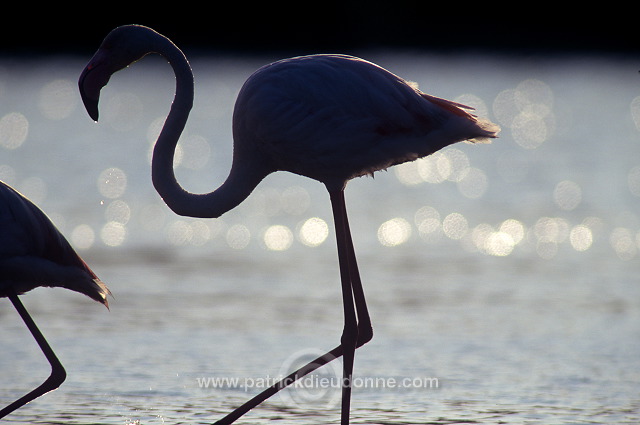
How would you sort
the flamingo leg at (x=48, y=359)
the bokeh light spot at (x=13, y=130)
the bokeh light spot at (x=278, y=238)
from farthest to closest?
the bokeh light spot at (x=13, y=130), the bokeh light spot at (x=278, y=238), the flamingo leg at (x=48, y=359)

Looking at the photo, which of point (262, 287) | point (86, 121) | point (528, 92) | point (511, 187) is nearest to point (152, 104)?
point (86, 121)

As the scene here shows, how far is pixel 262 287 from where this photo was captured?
9.75 meters

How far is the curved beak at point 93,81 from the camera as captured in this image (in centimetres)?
586

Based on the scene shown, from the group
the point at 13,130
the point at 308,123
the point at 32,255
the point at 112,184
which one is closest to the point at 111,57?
the point at 308,123

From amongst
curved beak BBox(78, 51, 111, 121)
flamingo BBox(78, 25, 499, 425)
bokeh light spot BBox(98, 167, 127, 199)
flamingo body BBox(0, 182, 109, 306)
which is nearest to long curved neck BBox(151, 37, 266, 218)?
flamingo BBox(78, 25, 499, 425)

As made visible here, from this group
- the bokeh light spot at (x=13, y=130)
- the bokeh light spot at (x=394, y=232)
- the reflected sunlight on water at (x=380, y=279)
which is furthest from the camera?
the bokeh light spot at (x=13, y=130)

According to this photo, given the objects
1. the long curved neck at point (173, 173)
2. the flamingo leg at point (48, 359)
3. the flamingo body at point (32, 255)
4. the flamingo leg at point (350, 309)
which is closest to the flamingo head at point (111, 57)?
the long curved neck at point (173, 173)

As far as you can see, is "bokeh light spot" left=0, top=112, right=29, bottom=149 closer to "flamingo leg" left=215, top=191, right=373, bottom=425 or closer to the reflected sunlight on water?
the reflected sunlight on water

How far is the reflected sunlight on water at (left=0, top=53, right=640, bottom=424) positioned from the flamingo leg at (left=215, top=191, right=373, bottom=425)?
12.2 inches

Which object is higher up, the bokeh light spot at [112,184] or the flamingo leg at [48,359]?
the bokeh light spot at [112,184]

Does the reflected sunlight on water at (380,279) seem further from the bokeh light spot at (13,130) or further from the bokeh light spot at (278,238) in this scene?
the bokeh light spot at (13,130)

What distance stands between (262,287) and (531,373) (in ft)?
11.0

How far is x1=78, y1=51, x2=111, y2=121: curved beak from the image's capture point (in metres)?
5.86

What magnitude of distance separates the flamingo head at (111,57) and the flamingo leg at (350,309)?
1.40 meters
